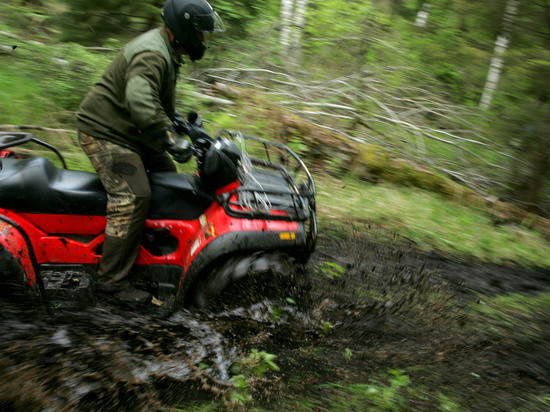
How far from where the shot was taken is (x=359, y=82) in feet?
31.9

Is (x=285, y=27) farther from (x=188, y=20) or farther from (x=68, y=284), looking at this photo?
(x=68, y=284)

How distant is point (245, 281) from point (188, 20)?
178cm

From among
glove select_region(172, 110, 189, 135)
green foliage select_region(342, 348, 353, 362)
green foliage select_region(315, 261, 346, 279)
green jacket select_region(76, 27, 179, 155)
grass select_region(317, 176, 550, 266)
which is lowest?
grass select_region(317, 176, 550, 266)

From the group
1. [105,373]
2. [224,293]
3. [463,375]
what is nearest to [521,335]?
[463,375]

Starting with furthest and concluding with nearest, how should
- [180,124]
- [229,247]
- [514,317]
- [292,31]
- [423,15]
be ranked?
[423,15], [292,31], [514,317], [180,124], [229,247]

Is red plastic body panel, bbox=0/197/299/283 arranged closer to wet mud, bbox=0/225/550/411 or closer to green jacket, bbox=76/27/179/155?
wet mud, bbox=0/225/550/411

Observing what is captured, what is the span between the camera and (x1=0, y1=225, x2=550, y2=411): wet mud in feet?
7.64

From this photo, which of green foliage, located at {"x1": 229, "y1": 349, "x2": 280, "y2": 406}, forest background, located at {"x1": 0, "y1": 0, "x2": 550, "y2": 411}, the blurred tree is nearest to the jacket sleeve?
forest background, located at {"x1": 0, "y1": 0, "x2": 550, "y2": 411}

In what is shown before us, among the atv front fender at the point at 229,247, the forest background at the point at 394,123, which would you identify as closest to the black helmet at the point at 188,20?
the atv front fender at the point at 229,247

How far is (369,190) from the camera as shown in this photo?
264 inches

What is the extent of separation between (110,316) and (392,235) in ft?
12.0

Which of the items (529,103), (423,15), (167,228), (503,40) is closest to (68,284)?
(167,228)

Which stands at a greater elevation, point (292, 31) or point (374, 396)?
point (292, 31)

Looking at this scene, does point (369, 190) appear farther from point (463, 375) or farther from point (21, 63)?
point (21, 63)
